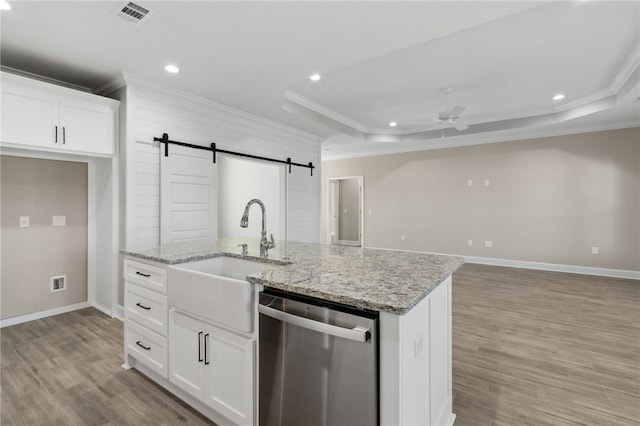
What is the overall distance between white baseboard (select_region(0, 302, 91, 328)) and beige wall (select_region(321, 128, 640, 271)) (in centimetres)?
618

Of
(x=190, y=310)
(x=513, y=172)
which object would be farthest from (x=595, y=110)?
(x=190, y=310)

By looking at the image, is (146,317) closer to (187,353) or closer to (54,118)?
(187,353)

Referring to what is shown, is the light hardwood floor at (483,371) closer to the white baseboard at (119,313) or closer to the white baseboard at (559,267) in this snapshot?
the white baseboard at (119,313)

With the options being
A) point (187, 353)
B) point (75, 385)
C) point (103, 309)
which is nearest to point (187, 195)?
point (103, 309)

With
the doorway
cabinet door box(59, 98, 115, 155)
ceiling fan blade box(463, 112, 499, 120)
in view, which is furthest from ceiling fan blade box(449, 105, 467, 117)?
the doorway

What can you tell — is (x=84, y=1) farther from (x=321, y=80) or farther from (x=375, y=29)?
(x=321, y=80)

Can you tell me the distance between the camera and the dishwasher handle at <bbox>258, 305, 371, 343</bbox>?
44.6 inches

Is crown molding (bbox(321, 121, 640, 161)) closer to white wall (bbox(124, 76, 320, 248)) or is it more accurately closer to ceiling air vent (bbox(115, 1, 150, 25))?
white wall (bbox(124, 76, 320, 248))

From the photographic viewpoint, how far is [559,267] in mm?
5883

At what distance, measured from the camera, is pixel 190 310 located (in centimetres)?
181

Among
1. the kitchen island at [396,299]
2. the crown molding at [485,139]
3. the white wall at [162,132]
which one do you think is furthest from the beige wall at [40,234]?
the crown molding at [485,139]

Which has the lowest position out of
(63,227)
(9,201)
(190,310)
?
(190,310)

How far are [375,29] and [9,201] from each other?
3.90m

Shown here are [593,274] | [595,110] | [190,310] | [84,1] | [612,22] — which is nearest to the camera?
[190,310]
